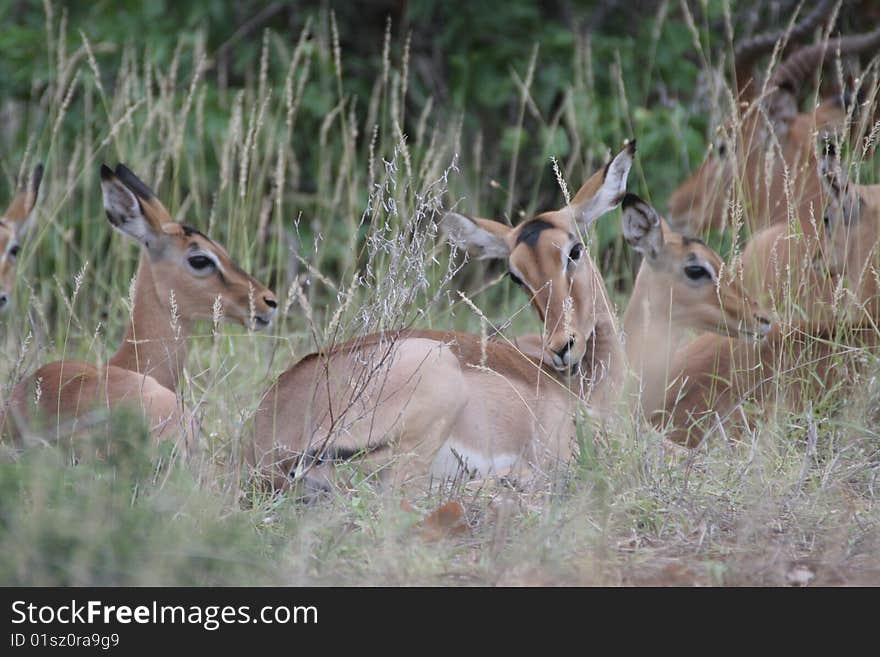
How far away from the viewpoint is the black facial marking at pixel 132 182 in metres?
5.60

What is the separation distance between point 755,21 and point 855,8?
56 cm

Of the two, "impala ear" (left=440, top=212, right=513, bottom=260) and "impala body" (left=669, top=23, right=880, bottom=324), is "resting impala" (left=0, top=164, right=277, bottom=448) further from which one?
"impala body" (left=669, top=23, right=880, bottom=324)

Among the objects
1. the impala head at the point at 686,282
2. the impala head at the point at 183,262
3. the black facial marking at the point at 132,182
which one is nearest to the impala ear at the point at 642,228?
the impala head at the point at 686,282

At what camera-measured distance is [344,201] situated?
8383 mm

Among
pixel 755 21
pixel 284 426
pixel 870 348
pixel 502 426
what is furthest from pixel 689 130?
pixel 284 426

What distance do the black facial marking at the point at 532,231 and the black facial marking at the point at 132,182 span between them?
1.60 m

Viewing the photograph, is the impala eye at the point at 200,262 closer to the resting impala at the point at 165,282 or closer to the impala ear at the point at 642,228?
the resting impala at the point at 165,282

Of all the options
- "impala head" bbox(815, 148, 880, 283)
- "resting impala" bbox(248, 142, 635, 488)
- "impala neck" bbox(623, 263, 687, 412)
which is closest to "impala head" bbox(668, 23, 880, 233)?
Result: "impala head" bbox(815, 148, 880, 283)

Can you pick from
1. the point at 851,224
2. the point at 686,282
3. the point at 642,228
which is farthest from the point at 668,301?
the point at 851,224

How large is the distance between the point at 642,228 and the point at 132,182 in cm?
209
